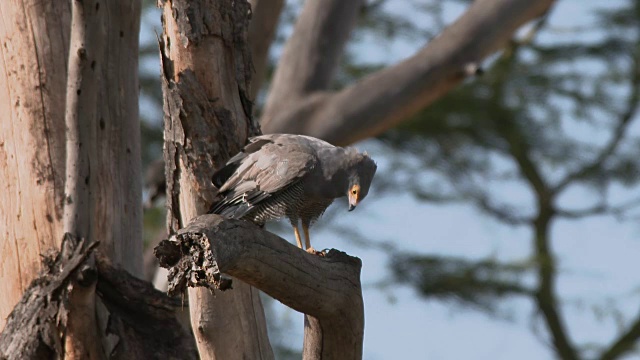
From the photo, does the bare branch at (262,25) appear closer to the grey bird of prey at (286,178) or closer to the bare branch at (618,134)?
the grey bird of prey at (286,178)

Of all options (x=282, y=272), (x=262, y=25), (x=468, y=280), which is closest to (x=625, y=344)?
(x=468, y=280)

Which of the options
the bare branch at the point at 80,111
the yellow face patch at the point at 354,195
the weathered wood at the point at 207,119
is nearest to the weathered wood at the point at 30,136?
the bare branch at the point at 80,111

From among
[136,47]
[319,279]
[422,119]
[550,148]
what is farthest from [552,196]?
[319,279]

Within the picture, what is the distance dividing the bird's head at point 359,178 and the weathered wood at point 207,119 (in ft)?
1.72

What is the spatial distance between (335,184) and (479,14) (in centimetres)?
356

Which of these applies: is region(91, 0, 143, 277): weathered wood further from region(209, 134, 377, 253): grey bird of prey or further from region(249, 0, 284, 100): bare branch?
region(249, 0, 284, 100): bare branch

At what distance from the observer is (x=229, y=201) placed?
12.8 ft

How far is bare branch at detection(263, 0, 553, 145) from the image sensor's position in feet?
23.3

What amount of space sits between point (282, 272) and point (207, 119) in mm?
1080

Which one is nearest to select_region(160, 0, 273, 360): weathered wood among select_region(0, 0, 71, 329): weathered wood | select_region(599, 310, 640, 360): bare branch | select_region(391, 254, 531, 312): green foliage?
select_region(0, 0, 71, 329): weathered wood

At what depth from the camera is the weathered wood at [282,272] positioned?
294 cm

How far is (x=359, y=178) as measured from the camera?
3996 mm

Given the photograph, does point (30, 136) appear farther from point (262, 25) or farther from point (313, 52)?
point (313, 52)

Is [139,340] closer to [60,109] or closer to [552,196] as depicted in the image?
[60,109]
